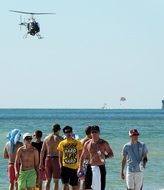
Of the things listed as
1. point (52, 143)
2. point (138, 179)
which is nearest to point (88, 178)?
point (138, 179)

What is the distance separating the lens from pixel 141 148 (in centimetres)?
1335

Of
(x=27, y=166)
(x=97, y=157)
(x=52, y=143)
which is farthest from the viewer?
(x=52, y=143)

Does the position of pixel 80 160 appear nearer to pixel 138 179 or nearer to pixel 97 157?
pixel 97 157

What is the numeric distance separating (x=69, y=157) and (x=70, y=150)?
0.16 m

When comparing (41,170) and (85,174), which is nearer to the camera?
(85,174)

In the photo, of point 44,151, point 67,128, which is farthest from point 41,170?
point 67,128

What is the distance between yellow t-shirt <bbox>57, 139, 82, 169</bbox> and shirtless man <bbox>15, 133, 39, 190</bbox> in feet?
1.93

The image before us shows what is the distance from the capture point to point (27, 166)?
13.6 meters

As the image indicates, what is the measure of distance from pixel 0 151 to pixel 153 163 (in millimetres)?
9219

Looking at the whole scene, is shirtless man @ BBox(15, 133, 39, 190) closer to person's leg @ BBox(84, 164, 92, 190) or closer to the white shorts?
person's leg @ BBox(84, 164, 92, 190)

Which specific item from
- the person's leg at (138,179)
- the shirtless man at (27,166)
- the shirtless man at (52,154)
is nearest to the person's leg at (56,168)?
the shirtless man at (52,154)

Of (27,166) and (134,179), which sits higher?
(27,166)

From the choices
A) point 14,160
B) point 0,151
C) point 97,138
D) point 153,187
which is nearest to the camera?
point 97,138

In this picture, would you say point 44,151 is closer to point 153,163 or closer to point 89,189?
point 89,189
